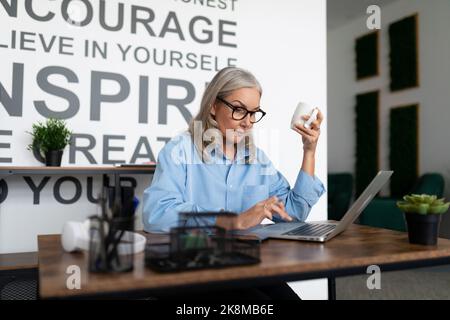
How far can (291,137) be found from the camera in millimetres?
3029

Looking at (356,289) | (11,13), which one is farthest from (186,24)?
(356,289)

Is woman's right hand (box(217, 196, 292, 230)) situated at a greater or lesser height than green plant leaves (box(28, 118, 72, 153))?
lesser

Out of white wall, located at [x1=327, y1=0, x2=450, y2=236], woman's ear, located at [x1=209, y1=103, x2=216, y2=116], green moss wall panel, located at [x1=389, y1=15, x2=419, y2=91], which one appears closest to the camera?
woman's ear, located at [x1=209, y1=103, x2=216, y2=116]

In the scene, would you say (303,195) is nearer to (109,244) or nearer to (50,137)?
(109,244)

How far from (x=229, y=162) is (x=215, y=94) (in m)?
0.28

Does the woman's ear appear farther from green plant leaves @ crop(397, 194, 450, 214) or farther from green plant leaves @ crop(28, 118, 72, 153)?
green plant leaves @ crop(28, 118, 72, 153)

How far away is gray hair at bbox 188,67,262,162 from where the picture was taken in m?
1.52

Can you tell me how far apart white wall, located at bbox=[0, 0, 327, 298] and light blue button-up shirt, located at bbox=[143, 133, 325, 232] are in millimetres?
830

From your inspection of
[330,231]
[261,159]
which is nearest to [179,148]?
[261,159]

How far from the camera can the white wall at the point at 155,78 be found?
235cm

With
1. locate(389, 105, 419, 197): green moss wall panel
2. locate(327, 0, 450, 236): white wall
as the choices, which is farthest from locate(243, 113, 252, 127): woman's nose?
locate(389, 105, 419, 197): green moss wall panel

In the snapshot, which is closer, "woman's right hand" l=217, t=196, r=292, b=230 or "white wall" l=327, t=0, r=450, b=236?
"woman's right hand" l=217, t=196, r=292, b=230
